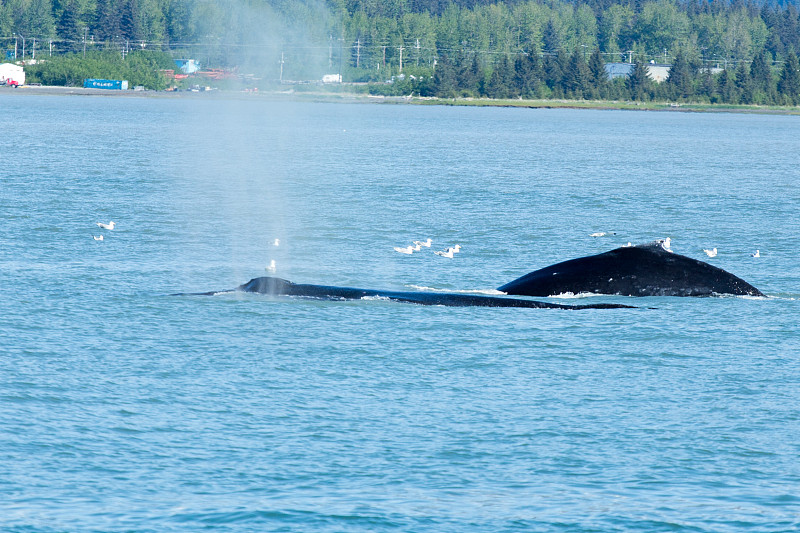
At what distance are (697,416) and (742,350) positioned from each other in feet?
14.9

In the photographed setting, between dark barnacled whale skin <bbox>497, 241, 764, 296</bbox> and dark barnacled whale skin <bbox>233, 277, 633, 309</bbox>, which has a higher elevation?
dark barnacled whale skin <bbox>497, 241, 764, 296</bbox>

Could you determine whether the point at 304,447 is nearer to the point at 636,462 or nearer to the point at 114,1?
the point at 636,462

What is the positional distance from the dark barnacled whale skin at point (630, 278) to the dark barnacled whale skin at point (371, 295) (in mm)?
849

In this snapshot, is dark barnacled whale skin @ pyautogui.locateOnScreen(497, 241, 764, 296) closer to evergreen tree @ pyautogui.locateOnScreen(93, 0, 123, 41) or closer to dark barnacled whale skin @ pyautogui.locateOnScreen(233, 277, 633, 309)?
dark barnacled whale skin @ pyautogui.locateOnScreen(233, 277, 633, 309)

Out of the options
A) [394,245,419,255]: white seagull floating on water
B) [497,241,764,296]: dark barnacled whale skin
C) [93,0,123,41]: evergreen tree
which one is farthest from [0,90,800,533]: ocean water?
[93,0,123,41]: evergreen tree

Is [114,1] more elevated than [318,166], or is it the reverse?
[114,1]

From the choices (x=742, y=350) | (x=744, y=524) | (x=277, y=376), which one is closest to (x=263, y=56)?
(x=277, y=376)

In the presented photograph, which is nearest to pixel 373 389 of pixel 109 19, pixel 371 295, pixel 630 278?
pixel 371 295

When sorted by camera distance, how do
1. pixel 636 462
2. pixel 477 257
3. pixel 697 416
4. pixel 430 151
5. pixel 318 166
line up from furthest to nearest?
pixel 430 151, pixel 318 166, pixel 477 257, pixel 697 416, pixel 636 462

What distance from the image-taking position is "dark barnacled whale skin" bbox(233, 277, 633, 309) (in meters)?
23.4

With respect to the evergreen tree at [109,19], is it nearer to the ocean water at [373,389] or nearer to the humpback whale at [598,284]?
the ocean water at [373,389]

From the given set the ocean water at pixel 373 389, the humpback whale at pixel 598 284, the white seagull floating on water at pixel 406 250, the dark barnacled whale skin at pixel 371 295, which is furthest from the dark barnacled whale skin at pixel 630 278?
the white seagull floating on water at pixel 406 250

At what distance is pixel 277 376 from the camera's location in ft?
57.2

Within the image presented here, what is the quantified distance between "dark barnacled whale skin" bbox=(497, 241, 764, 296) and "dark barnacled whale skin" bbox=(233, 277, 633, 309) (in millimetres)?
849
